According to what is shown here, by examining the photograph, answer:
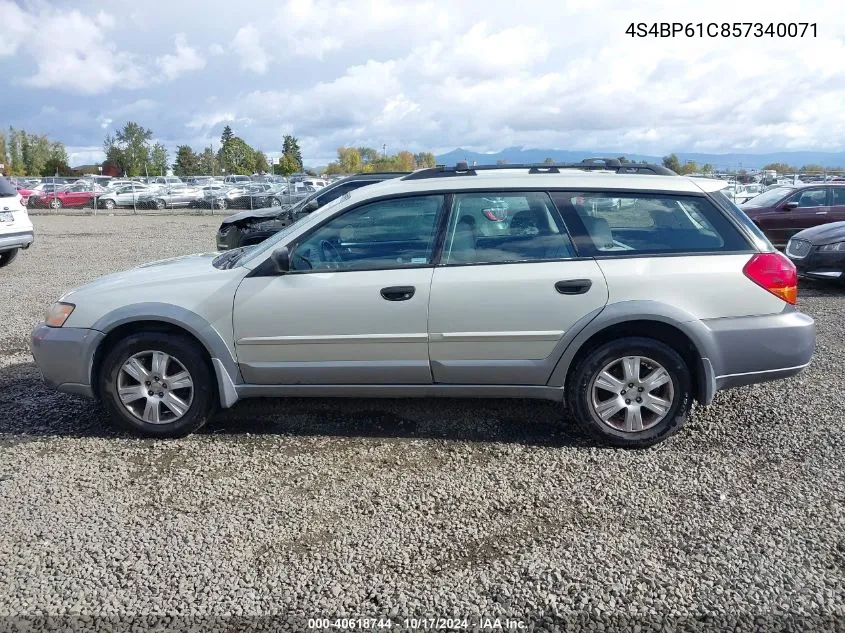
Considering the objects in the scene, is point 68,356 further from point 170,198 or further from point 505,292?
point 170,198

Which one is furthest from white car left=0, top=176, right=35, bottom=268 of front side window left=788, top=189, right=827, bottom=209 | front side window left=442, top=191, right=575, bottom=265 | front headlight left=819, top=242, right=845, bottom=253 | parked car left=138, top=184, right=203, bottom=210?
parked car left=138, top=184, right=203, bottom=210

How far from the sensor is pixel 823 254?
9.88m

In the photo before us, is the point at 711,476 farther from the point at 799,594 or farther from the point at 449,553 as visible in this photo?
the point at 449,553

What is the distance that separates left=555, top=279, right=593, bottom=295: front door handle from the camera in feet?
14.0

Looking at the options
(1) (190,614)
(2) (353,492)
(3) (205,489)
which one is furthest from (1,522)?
(2) (353,492)

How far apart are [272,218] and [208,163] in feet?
272

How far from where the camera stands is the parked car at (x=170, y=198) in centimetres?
3475

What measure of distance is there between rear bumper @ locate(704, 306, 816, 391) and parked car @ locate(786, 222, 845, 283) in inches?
248

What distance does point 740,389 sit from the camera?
5.48 meters

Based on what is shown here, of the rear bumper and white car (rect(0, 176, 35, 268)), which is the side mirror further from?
white car (rect(0, 176, 35, 268))

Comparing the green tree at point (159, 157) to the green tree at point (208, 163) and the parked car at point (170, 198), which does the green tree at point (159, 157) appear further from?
the parked car at point (170, 198)

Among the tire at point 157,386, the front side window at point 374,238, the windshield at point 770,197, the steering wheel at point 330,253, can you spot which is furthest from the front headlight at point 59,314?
the windshield at point 770,197

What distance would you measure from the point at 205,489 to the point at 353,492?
82 cm

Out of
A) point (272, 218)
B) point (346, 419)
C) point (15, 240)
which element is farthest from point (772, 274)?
point (15, 240)
